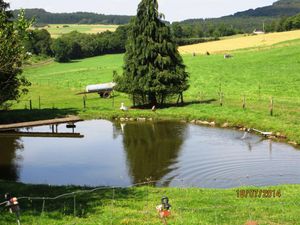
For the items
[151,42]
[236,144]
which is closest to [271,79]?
[151,42]

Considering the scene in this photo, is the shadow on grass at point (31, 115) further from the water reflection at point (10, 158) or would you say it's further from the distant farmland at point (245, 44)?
the distant farmland at point (245, 44)

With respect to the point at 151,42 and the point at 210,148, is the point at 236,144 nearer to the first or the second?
the point at 210,148

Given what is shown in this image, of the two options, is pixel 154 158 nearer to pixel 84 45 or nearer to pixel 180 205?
pixel 180 205

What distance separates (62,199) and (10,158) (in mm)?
14993

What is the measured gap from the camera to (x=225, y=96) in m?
56.7

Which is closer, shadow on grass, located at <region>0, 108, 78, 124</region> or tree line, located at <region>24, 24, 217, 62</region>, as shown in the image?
shadow on grass, located at <region>0, 108, 78, 124</region>

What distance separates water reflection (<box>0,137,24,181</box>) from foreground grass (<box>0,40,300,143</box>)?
8785 mm

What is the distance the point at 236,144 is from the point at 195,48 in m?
92.5

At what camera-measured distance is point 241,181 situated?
1010 inches

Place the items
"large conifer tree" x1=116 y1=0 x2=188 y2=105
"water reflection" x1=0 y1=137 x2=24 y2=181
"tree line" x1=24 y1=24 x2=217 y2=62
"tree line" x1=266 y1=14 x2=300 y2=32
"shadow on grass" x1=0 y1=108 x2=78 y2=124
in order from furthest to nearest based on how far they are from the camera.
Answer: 1. "tree line" x1=266 y1=14 x2=300 y2=32
2. "tree line" x1=24 y1=24 x2=217 y2=62
3. "large conifer tree" x1=116 y1=0 x2=188 y2=105
4. "shadow on grass" x1=0 y1=108 x2=78 y2=124
5. "water reflection" x1=0 y1=137 x2=24 y2=181

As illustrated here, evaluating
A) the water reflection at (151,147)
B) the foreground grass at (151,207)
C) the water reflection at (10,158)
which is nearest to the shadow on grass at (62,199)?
the foreground grass at (151,207)

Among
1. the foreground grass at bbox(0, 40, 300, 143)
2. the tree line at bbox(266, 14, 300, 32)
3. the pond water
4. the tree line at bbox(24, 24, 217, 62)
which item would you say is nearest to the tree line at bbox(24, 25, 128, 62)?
the tree line at bbox(24, 24, 217, 62)

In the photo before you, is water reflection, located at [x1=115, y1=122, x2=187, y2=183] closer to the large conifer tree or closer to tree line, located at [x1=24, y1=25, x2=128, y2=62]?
the large conifer tree

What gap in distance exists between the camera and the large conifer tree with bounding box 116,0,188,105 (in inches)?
1965
